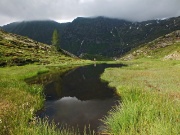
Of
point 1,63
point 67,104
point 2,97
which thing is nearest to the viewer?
point 2,97

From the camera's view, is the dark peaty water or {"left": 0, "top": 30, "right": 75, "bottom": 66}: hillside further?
{"left": 0, "top": 30, "right": 75, "bottom": 66}: hillside

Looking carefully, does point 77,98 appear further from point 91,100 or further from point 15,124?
point 15,124

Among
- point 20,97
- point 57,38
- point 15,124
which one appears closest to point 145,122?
point 15,124

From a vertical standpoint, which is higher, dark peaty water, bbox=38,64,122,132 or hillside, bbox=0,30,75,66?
hillside, bbox=0,30,75,66

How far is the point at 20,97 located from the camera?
25828mm

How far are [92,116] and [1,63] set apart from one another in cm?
6523

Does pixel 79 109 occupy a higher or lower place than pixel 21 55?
lower

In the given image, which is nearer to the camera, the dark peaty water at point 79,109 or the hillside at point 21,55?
the dark peaty water at point 79,109

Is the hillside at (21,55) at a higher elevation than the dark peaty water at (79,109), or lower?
higher

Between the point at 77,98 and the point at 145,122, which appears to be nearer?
the point at 145,122

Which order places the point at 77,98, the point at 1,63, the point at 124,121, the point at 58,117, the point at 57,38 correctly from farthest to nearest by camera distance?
the point at 57,38, the point at 1,63, the point at 77,98, the point at 58,117, the point at 124,121

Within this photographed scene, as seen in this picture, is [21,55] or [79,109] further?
[21,55]

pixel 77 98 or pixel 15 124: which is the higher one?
pixel 15 124

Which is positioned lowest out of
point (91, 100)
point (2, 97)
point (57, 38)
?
point (91, 100)
